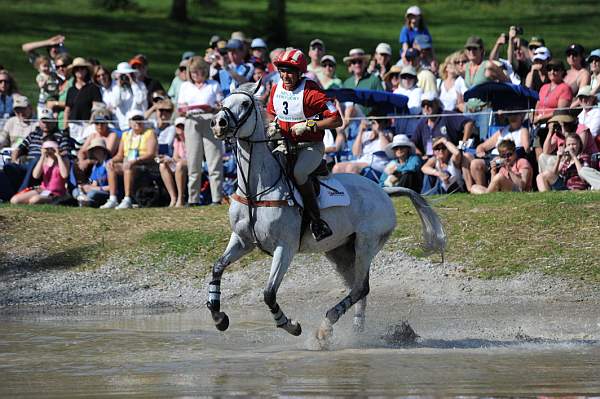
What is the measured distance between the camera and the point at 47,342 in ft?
39.4

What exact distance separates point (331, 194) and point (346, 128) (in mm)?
7542

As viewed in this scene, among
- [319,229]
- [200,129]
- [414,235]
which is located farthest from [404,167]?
[319,229]

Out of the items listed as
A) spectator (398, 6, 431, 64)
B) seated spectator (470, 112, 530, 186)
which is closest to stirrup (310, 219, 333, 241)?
seated spectator (470, 112, 530, 186)

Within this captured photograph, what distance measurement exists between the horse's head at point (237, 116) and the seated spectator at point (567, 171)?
22.6ft

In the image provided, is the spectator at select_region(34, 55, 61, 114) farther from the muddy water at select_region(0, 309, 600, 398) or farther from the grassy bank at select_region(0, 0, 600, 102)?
the muddy water at select_region(0, 309, 600, 398)

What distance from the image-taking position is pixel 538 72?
751 inches

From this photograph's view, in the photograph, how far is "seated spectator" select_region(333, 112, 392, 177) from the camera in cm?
1828

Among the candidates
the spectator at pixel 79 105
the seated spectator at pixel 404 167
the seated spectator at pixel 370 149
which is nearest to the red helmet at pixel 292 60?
the seated spectator at pixel 404 167

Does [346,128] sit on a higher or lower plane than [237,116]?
lower

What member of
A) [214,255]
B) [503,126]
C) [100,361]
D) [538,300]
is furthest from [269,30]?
[100,361]

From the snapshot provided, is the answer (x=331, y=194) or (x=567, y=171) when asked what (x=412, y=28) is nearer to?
(x=567, y=171)

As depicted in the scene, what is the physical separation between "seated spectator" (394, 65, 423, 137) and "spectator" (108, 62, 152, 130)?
14.3 feet

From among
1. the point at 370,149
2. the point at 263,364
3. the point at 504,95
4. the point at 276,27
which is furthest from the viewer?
the point at 276,27

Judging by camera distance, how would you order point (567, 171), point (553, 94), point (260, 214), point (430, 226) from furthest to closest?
point (553, 94)
point (567, 171)
point (430, 226)
point (260, 214)
